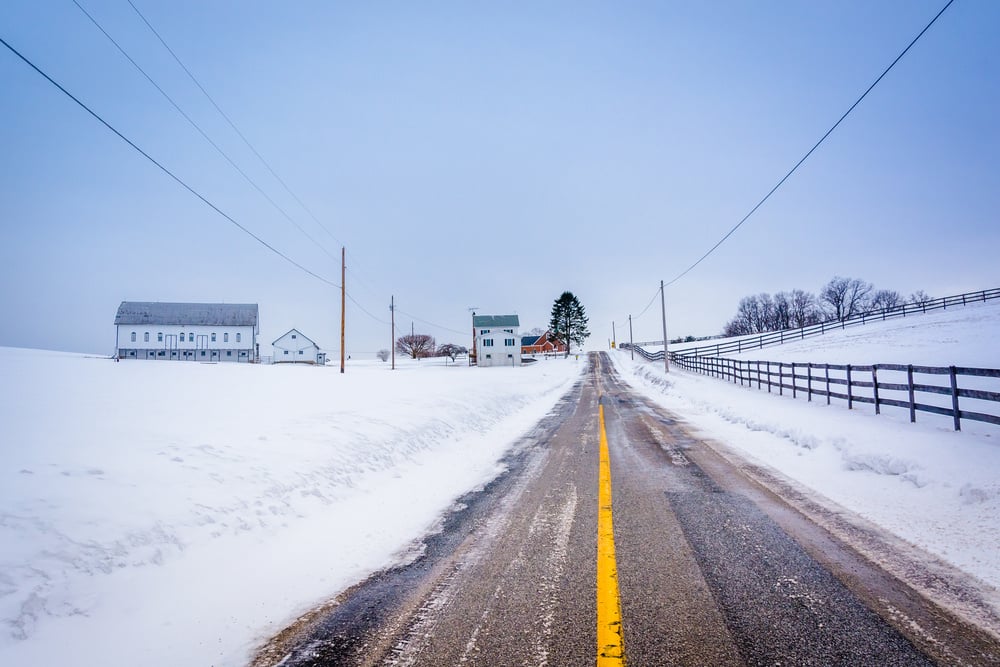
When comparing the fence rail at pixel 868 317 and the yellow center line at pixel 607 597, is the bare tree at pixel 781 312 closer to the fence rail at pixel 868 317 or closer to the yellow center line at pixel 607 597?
the fence rail at pixel 868 317

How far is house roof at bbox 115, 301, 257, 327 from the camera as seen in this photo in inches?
2485

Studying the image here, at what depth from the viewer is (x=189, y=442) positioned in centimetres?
632

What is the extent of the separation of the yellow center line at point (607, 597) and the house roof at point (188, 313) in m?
74.1

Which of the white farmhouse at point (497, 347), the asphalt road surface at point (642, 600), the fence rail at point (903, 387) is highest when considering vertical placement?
the white farmhouse at point (497, 347)

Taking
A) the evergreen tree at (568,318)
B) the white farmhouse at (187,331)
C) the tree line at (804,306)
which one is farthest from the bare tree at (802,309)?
the white farmhouse at (187,331)

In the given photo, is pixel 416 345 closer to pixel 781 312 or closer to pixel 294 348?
pixel 294 348

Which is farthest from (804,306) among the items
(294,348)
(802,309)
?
(294,348)

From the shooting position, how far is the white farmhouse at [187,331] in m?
62.0

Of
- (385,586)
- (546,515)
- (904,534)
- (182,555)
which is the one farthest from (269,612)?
(904,534)

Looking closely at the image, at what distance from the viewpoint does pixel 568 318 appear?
288 feet

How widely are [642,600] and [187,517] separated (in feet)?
14.1

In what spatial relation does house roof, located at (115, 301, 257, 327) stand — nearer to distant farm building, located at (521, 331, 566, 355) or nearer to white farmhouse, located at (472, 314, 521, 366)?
white farmhouse, located at (472, 314, 521, 366)

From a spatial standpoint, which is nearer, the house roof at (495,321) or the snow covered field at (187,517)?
the snow covered field at (187,517)

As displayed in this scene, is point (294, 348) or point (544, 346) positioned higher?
point (544, 346)
